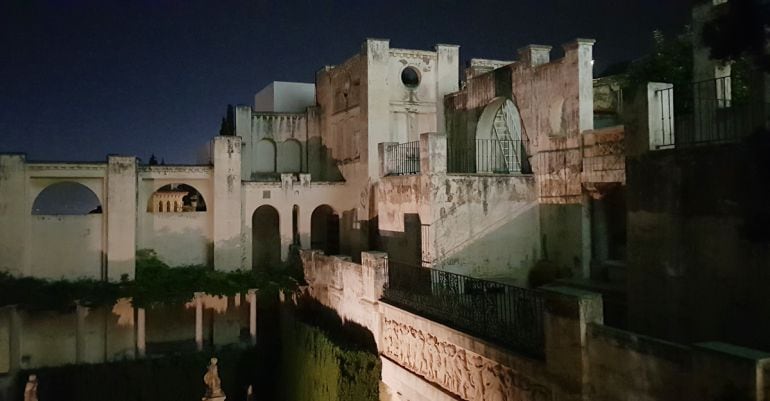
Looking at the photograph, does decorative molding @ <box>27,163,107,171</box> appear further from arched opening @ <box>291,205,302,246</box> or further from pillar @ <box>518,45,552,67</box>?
pillar @ <box>518,45,552,67</box>

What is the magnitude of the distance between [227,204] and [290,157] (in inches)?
223

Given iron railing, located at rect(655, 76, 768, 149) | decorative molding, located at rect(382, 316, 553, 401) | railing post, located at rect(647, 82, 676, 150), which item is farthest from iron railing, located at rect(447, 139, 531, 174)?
railing post, located at rect(647, 82, 676, 150)

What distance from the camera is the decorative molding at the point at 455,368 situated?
950 cm

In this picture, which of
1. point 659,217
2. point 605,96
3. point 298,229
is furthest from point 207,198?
point 659,217

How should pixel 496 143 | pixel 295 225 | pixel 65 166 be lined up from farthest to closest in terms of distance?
→ pixel 295 225
pixel 65 166
pixel 496 143

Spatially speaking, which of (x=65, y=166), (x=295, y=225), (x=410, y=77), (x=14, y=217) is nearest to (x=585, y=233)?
(x=410, y=77)

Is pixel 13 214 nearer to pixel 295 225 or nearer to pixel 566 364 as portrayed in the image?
pixel 295 225

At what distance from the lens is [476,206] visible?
1662cm

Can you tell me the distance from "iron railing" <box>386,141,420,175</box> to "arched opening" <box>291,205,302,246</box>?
7663mm

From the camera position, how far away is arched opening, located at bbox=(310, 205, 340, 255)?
94.7 feet

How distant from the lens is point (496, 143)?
68.9 ft

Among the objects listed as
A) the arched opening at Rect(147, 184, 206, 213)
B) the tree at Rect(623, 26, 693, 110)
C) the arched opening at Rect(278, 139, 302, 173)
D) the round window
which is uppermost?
the round window

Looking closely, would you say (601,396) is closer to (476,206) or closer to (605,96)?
(476,206)

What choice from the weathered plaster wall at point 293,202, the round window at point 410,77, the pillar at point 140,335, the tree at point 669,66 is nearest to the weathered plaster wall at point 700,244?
the tree at point 669,66
